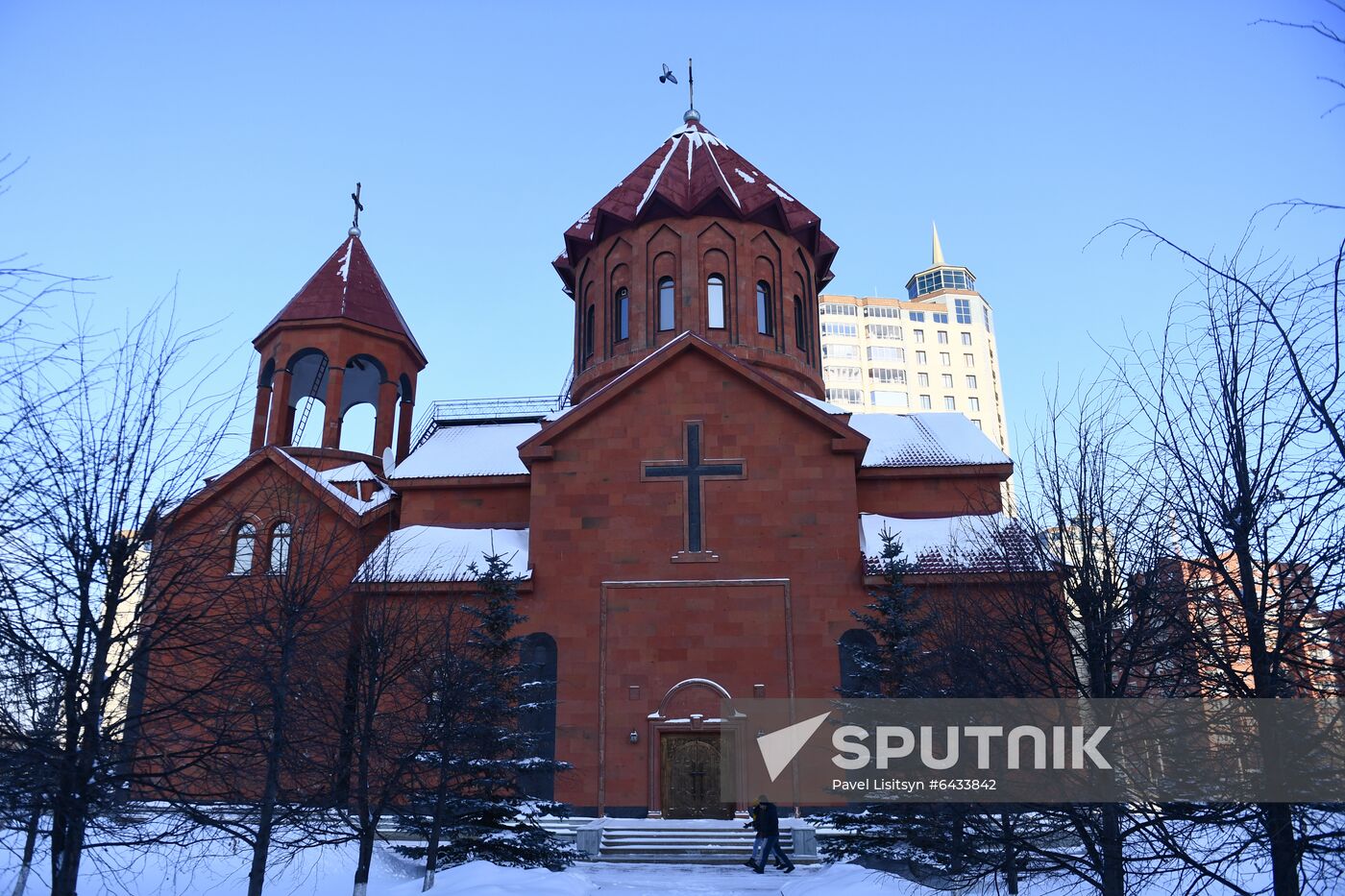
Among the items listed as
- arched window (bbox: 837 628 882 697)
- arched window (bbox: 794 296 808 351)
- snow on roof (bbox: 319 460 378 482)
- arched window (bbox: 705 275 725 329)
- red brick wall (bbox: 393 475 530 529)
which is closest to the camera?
arched window (bbox: 837 628 882 697)

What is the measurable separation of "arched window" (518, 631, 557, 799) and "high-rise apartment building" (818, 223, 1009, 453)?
55121 millimetres

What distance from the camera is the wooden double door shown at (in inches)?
733

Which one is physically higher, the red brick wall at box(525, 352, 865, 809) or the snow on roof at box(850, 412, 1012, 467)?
the snow on roof at box(850, 412, 1012, 467)

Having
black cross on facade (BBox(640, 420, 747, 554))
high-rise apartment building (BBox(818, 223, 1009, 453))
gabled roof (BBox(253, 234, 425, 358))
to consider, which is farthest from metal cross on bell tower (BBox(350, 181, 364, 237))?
high-rise apartment building (BBox(818, 223, 1009, 453))

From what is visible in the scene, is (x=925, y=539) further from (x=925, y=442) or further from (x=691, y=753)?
(x=691, y=753)

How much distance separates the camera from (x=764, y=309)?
2609 cm

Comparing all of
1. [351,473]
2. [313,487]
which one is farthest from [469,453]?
[313,487]

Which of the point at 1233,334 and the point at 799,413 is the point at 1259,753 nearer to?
the point at 1233,334

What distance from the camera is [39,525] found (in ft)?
24.5

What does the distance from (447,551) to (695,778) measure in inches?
276

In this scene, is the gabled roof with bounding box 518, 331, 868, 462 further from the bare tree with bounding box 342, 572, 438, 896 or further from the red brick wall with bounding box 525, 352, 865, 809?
the bare tree with bounding box 342, 572, 438, 896

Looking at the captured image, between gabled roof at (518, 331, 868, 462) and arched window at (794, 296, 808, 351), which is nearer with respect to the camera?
gabled roof at (518, 331, 868, 462)

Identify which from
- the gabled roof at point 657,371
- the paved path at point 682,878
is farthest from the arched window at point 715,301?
the paved path at point 682,878

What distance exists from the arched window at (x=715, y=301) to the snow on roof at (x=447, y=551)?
7505 millimetres
